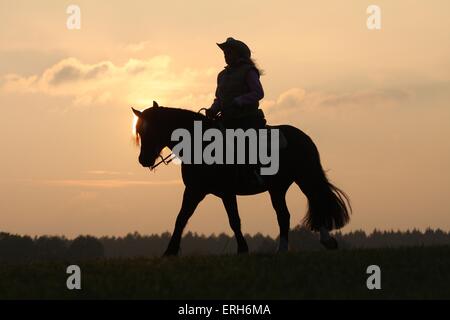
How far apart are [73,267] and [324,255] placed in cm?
436

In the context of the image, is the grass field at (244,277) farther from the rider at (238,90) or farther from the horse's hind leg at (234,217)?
the rider at (238,90)

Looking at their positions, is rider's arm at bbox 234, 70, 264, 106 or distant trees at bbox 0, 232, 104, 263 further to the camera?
distant trees at bbox 0, 232, 104, 263

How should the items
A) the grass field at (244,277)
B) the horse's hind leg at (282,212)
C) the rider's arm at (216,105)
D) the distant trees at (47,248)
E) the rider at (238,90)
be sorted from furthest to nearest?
the distant trees at (47,248)
the horse's hind leg at (282,212)
the rider's arm at (216,105)
the rider at (238,90)
the grass field at (244,277)

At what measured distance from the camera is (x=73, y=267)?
13.7 metres

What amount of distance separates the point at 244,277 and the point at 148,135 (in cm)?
360

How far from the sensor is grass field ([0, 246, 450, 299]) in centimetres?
1226

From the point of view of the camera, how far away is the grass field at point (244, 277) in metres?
12.3

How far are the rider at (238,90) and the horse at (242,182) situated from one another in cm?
43

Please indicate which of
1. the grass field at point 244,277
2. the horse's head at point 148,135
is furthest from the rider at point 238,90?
the grass field at point 244,277

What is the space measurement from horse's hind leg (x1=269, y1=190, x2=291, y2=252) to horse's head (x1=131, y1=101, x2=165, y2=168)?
2745mm

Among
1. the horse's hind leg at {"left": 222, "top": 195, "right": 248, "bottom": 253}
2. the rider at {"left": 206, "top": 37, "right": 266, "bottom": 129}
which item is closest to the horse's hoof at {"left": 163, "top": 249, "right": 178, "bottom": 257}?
the horse's hind leg at {"left": 222, "top": 195, "right": 248, "bottom": 253}

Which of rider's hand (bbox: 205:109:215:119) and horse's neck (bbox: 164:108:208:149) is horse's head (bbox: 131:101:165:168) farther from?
rider's hand (bbox: 205:109:215:119)

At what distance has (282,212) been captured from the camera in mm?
16688

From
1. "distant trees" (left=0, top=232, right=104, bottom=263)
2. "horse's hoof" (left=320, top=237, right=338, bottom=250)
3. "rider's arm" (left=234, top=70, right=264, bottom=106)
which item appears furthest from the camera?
"distant trees" (left=0, top=232, right=104, bottom=263)
